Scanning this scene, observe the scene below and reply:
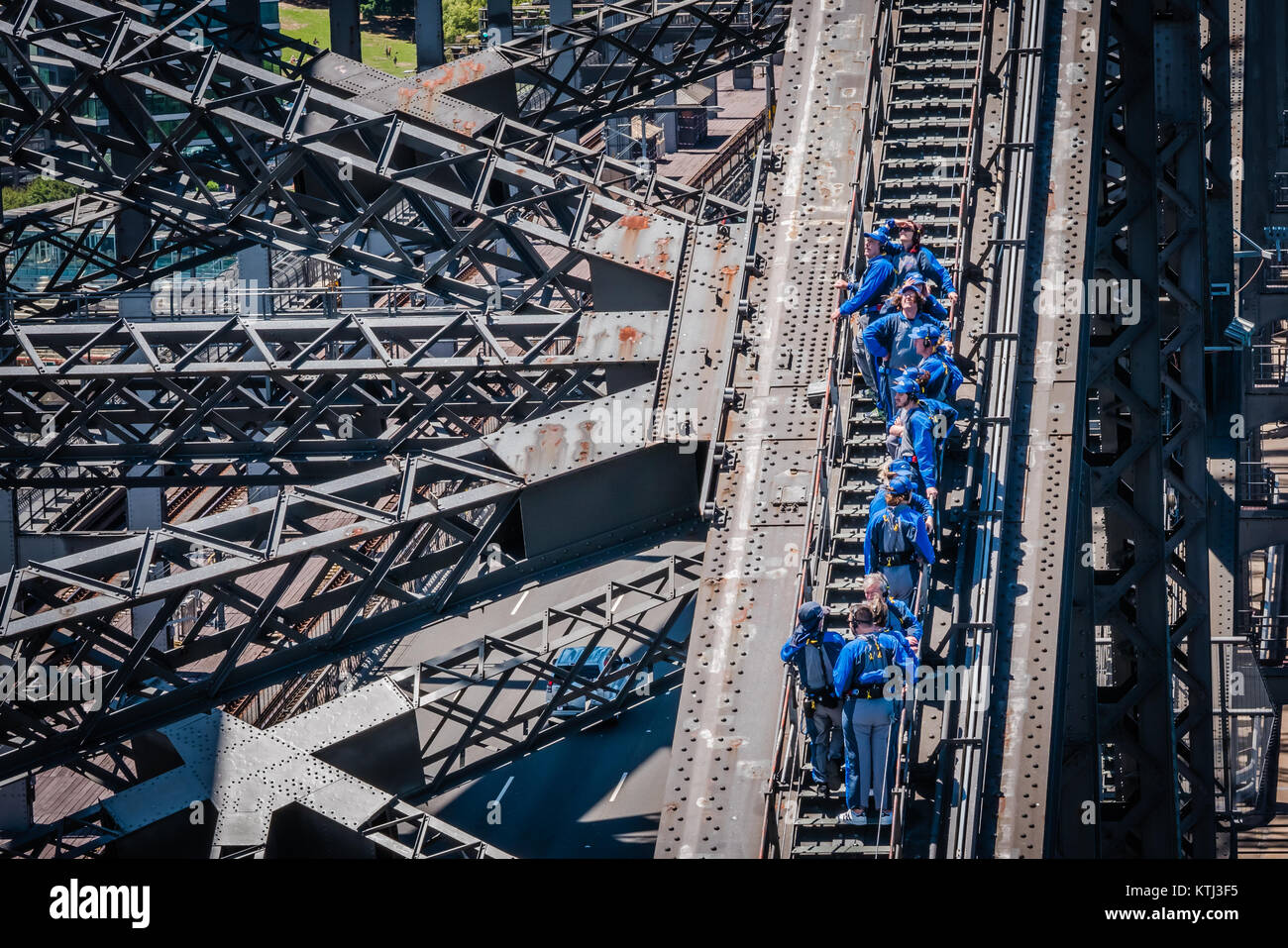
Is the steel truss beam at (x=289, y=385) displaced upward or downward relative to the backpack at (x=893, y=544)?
upward

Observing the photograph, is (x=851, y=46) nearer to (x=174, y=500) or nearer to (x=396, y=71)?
(x=174, y=500)

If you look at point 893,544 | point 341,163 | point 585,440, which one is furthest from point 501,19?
point 893,544

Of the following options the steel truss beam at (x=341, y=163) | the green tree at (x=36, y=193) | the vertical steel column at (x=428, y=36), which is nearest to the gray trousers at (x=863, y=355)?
the steel truss beam at (x=341, y=163)

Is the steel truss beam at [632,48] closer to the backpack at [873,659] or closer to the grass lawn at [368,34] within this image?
the backpack at [873,659]

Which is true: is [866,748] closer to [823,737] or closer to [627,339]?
[823,737]

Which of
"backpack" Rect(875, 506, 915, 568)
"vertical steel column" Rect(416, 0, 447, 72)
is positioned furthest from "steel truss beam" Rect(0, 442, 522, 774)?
"vertical steel column" Rect(416, 0, 447, 72)

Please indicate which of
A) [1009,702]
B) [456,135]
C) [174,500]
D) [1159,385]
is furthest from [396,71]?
[1009,702]
